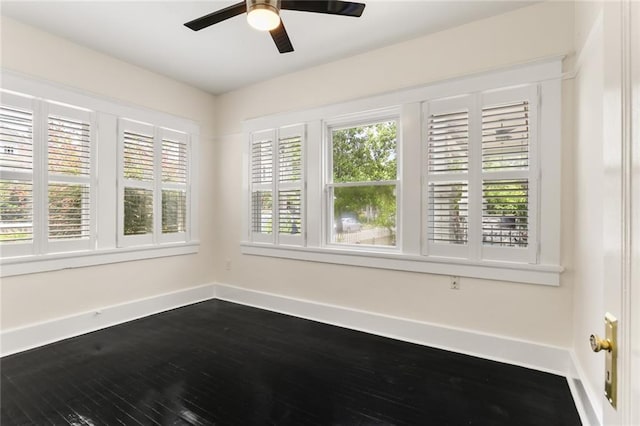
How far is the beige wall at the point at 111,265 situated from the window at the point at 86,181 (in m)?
0.12

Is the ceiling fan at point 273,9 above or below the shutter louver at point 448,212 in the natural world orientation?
above

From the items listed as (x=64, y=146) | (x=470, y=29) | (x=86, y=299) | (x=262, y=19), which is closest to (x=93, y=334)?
(x=86, y=299)

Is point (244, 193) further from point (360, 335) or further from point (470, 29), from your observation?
point (470, 29)

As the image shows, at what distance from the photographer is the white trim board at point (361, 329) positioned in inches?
101

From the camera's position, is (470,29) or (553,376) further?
(470,29)

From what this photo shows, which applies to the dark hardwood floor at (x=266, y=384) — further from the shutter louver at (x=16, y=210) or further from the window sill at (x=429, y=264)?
the shutter louver at (x=16, y=210)

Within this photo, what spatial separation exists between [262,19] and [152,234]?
3.07m

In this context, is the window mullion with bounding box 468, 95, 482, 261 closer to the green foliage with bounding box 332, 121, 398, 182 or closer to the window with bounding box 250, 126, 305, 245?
the green foliage with bounding box 332, 121, 398, 182

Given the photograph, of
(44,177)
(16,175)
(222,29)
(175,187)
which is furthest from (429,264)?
(16,175)

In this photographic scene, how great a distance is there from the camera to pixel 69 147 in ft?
10.9

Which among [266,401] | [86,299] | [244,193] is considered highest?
[244,193]

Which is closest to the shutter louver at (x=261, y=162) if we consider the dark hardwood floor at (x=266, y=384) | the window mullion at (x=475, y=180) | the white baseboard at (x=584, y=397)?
the dark hardwood floor at (x=266, y=384)

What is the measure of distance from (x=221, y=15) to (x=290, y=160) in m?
2.04

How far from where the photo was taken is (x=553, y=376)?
8.33ft
